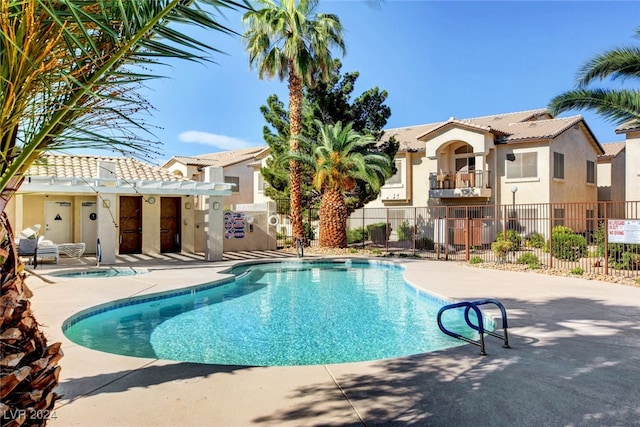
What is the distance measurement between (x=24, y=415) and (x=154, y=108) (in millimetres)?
1926

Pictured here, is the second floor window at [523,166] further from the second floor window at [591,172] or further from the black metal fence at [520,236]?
the second floor window at [591,172]

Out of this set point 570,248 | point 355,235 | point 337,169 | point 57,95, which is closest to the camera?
point 57,95

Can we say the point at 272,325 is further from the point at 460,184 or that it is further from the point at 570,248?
the point at 460,184

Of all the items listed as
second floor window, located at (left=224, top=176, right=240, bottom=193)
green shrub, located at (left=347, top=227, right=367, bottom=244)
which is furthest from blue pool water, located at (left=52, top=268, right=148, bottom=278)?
second floor window, located at (left=224, top=176, right=240, bottom=193)

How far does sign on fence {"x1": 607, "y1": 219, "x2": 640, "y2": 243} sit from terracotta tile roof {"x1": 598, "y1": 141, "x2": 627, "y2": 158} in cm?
2199

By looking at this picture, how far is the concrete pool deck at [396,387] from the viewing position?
4164 mm

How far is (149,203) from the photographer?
21719 millimetres

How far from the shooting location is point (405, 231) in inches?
1153

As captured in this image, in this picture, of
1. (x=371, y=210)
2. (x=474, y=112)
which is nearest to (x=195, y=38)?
(x=371, y=210)

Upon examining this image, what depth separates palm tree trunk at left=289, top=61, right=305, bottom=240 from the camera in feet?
75.7

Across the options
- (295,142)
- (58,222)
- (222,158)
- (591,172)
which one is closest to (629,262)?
(295,142)

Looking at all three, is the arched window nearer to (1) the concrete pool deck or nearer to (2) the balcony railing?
(2) the balcony railing

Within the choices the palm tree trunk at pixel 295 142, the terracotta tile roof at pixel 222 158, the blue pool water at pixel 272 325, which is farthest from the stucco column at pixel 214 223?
the terracotta tile roof at pixel 222 158

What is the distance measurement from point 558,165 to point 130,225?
24852 millimetres
